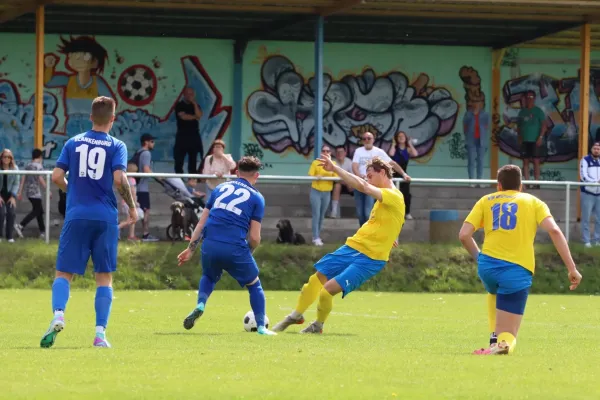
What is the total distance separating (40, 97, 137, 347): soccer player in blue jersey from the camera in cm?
1023

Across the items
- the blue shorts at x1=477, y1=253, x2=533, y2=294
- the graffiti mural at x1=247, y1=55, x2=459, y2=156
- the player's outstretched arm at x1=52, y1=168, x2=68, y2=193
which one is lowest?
the blue shorts at x1=477, y1=253, x2=533, y2=294

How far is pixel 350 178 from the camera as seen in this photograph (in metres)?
11.7

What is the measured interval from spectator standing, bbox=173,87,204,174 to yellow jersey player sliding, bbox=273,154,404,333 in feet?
56.7

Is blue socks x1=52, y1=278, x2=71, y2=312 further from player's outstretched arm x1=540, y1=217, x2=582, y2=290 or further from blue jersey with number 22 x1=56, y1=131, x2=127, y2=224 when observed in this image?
player's outstretched arm x1=540, y1=217, x2=582, y2=290

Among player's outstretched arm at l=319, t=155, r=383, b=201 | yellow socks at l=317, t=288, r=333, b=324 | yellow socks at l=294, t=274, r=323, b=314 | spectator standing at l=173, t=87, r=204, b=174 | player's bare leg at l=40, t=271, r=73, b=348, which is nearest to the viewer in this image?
player's bare leg at l=40, t=271, r=73, b=348

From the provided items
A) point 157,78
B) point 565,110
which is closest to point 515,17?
point 565,110

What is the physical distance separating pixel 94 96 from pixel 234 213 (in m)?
19.2

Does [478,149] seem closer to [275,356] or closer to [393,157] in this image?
[393,157]

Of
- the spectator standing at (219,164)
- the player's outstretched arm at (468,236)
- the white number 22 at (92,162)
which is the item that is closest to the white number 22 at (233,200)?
the white number 22 at (92,162)

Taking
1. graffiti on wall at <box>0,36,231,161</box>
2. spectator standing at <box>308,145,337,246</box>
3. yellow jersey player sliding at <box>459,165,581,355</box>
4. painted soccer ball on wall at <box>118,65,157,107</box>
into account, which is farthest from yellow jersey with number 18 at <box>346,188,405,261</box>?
painted soccer ball on wall at <box>118,65,157,107</box>

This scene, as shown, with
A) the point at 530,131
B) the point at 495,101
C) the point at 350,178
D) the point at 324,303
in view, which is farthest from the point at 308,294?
the point at 495,101

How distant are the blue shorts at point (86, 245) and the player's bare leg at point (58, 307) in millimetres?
95

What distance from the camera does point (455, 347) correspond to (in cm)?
1111

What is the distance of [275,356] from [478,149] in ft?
72.3
